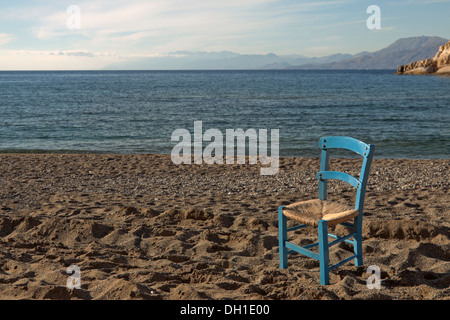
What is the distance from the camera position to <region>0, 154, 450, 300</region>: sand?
12.2 feet

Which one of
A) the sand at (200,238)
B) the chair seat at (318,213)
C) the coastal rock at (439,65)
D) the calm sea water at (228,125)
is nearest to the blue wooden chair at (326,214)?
the chair seat at (318,213)

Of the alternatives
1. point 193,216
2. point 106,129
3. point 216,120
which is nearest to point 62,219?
point 193,216

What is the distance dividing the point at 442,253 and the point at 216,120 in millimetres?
19018

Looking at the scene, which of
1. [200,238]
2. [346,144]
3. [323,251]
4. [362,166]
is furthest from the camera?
[200,238]

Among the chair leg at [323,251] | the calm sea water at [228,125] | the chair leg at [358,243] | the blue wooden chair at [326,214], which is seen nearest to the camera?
the chair leg at [323,251]

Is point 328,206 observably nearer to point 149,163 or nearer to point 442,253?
point 442,253

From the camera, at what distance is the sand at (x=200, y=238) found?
3.72 m

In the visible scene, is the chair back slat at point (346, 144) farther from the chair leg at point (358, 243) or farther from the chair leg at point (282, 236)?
the chair leg at point (282, 236)

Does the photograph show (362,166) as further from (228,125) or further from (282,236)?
(228,125)

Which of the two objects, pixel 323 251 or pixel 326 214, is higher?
pixel 326 214

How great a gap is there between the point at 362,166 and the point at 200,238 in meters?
2.29

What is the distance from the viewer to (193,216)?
6078mm

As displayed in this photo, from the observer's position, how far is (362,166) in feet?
12.7

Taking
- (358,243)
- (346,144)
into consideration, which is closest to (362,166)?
(346,144)
